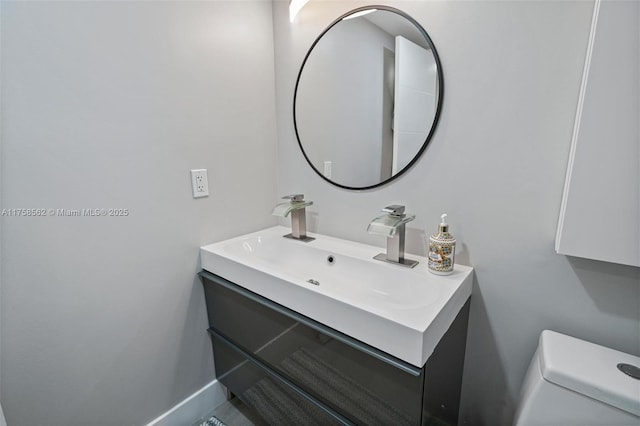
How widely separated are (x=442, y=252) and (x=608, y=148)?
50 centimetres

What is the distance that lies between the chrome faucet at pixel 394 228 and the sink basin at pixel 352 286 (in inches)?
1.8

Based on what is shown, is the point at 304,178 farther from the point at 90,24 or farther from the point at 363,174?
the point at 90,24

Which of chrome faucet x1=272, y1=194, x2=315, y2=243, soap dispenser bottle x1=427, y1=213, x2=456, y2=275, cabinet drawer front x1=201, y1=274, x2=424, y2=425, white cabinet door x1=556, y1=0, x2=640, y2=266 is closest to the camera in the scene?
white cabinet door x1=556, y1=0, x2=640, y2=266

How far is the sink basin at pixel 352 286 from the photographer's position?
29.3 inches

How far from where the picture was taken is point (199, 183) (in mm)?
1269

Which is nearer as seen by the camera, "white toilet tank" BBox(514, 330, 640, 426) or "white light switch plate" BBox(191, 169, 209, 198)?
"white toilet tank" BBox(514, 330, 640, 426)

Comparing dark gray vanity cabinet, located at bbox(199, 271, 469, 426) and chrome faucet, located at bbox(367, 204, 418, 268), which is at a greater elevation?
chrome faucet, located at bbox(367, 204, 418, 268)

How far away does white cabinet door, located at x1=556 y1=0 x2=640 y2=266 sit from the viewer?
650 mm

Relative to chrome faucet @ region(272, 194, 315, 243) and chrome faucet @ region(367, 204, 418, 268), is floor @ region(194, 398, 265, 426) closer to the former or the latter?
chrome faucet @ region(272, 194, 315, 243)

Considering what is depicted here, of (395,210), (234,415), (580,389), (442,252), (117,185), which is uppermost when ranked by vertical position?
(117,185)

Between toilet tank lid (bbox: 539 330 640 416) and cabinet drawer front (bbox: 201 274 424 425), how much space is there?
0.37m

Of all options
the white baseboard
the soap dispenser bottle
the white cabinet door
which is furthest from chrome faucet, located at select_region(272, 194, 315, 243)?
the white cabinet door

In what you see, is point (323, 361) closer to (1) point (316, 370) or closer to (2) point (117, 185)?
(1) point (316, 370)

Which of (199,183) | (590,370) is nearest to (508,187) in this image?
(590,370)
